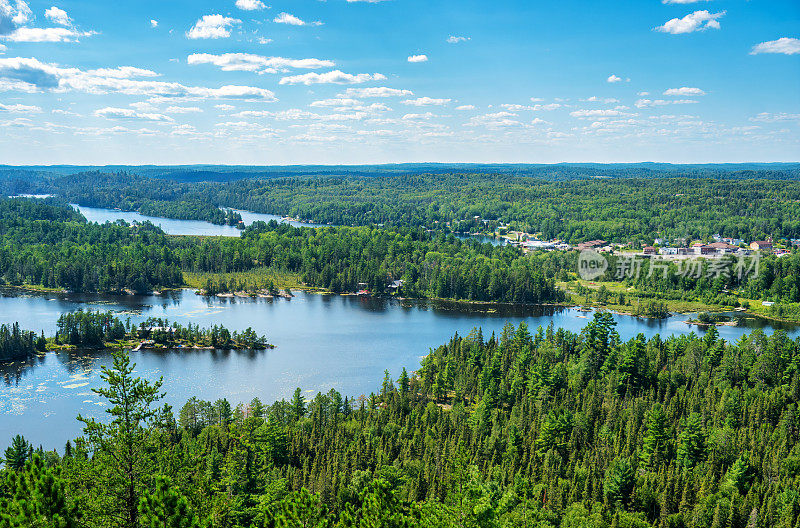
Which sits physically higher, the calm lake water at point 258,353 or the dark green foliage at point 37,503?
the dark green foliage at point 37,503

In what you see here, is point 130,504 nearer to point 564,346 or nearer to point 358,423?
point 358,423

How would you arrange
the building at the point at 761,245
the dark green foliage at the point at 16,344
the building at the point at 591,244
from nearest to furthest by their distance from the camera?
the dark green foliage at the point at 16,344
the building at the point at 761,245
the building at the point at 591,244

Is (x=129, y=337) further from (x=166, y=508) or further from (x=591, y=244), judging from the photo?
(x=591, y=244)

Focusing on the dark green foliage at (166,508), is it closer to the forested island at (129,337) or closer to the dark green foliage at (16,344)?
the forested island at (129,337)

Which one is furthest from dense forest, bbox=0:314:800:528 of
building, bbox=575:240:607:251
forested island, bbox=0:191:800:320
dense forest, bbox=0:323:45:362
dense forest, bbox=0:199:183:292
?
building, bbox=575:240:607:251

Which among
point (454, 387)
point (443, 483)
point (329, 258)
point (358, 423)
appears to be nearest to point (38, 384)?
point (358, 423)

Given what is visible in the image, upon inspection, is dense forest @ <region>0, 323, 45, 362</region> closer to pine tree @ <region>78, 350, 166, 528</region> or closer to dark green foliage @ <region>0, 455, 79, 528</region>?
dark green foliage @ <region>0, 455, 79, 528</region>

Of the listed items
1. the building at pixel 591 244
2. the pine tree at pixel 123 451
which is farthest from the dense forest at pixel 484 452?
the building at pixel 591 244
